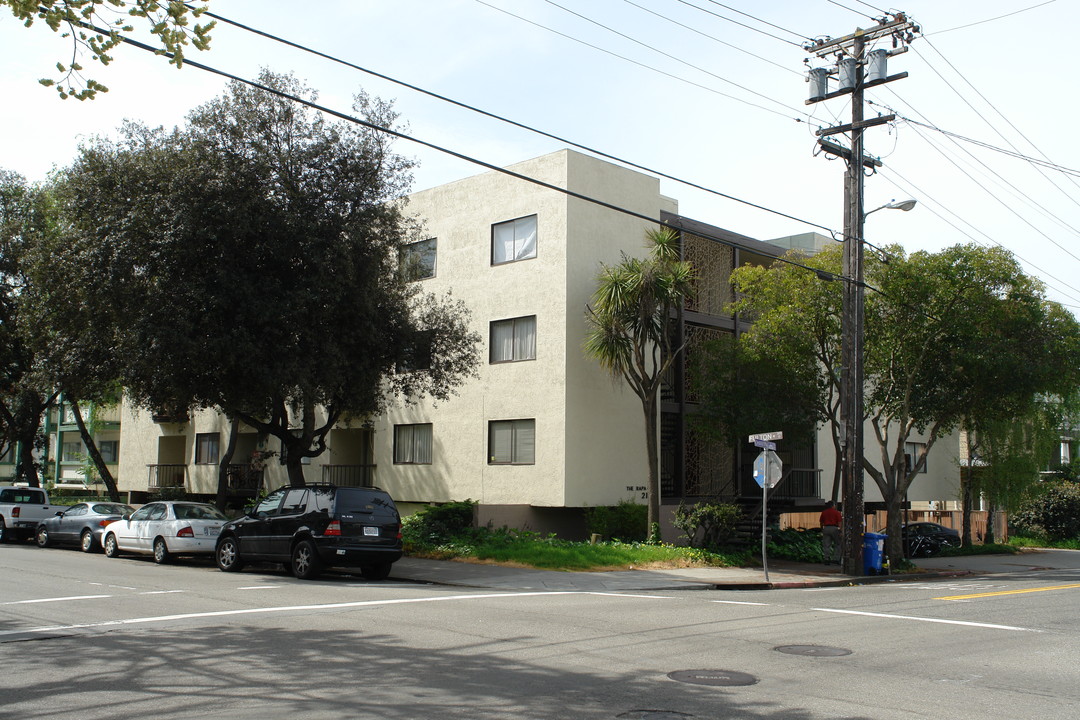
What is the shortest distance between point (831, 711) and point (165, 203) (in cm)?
1577

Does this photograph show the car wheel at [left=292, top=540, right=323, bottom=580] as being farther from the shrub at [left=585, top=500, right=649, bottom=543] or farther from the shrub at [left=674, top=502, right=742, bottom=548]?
the shrub at [left=674, top=502, right=742, bottom=548]

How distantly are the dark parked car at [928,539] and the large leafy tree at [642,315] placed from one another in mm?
10396

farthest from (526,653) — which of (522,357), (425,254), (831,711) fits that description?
(425,254)

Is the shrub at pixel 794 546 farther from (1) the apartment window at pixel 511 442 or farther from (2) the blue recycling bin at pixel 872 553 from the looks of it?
(1) the apartment window at pixel 511 442

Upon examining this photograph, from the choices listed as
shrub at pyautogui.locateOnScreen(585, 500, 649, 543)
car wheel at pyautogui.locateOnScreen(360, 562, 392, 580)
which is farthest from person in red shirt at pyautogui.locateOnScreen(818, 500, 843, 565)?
car wheel at pyautogui.locateOnScreen(360, 562, 392, 580)

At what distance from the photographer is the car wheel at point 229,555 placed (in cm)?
1895

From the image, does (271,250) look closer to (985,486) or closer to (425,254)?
(425,254)

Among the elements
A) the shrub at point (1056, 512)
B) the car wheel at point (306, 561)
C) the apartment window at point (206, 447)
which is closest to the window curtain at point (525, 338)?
the car wheel at point (306, 561)

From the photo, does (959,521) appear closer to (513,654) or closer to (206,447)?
(206,447)

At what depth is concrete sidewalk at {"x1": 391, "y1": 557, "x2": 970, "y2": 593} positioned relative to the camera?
17.5 metres

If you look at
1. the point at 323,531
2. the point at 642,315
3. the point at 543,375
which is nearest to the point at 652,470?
the point at 543,375

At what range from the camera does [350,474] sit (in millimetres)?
31266

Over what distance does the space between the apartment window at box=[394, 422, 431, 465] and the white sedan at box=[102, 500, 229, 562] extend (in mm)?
7642

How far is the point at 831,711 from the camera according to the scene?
7.16m
